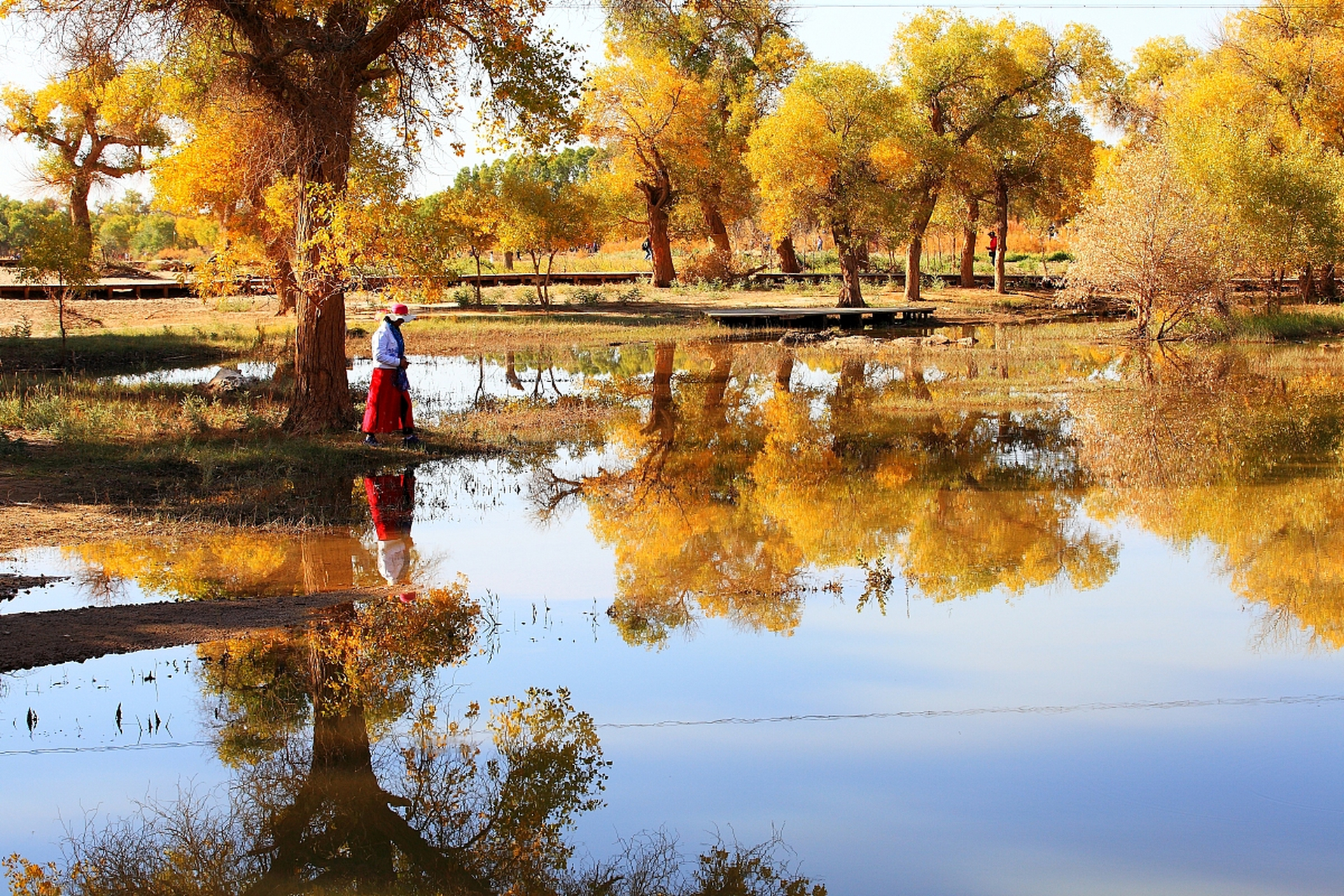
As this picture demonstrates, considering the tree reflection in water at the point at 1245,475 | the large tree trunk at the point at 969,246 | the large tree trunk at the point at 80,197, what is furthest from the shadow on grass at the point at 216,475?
the large tree trunk at the point at 969,246

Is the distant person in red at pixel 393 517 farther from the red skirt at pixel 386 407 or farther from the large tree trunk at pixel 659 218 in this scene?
the large tree trunk at pixel 659 218

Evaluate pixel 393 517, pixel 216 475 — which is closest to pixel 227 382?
pixel 216 475

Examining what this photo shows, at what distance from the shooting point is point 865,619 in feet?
26.1

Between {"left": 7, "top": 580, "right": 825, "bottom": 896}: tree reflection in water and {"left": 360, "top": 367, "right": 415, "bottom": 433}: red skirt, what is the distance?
6710mm

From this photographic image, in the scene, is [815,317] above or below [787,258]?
below

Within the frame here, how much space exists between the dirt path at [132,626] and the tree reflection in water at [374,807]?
0.33 metres

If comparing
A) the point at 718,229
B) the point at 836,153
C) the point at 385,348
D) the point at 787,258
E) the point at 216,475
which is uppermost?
the point at 836,153

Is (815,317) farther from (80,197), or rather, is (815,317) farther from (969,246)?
(80,197)

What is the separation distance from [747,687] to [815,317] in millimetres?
28190

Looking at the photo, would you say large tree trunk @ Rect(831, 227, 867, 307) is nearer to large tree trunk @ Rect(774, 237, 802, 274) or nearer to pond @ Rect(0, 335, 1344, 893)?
large tree trunk @ Rect(774, 237, 802, 274)

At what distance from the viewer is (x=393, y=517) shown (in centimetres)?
1067

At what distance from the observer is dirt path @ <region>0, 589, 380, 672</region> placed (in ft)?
22.7

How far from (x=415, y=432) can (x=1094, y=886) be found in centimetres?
1124

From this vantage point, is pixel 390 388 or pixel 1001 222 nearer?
pixel 390 388
